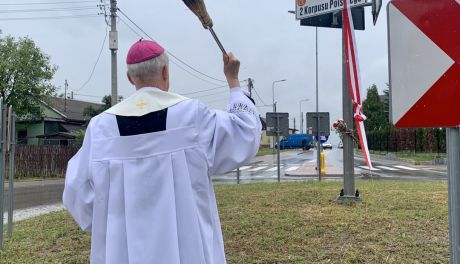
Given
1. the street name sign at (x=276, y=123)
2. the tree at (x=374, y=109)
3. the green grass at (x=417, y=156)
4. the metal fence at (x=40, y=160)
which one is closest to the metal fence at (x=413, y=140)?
the green grass at (x=417, y=156)

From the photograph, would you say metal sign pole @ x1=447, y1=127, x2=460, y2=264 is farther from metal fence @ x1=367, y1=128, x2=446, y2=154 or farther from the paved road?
metal fence @ x1=367, y1=128, x2=446, y2=154

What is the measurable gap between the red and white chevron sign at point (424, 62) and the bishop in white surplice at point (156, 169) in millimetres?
795

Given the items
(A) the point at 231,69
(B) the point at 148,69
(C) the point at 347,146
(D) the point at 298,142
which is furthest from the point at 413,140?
(D) the point at 298,142

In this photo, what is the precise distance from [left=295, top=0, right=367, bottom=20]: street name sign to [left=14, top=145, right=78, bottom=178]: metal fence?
1941cm

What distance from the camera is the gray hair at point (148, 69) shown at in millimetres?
2180

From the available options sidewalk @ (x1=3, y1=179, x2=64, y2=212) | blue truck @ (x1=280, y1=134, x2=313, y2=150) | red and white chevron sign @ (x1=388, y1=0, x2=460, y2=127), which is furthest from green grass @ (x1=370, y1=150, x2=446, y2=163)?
blue truck @ (x1=280, y1=134, x2=313, y2=150)

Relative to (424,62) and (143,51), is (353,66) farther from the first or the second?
(143,51)

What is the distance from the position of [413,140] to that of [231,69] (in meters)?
44.7

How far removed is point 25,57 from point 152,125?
1344 inches

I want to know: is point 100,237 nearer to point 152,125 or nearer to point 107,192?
point 107,192

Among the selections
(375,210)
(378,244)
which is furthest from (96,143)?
(375,210)

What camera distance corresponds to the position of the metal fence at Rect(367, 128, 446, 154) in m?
39.2

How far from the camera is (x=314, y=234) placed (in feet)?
17.4

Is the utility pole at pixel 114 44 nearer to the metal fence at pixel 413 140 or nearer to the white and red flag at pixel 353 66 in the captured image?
the white and red flag at pixel 353 66
